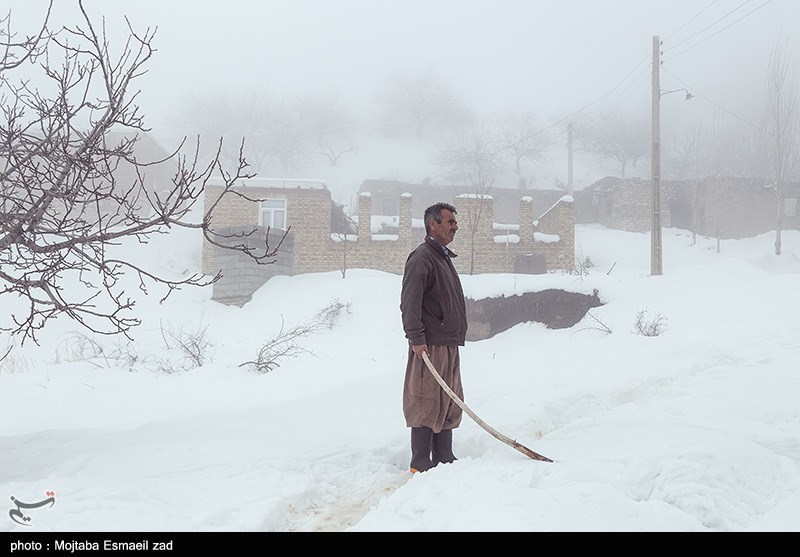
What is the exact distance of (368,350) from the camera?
12266 millimetres

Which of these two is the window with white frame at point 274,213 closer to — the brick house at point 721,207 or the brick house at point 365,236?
the brick house at point 365,236

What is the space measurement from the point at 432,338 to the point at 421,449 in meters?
0.80

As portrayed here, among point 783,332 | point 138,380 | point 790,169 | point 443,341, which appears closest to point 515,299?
point 783,332

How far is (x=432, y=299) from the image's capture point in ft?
13.7

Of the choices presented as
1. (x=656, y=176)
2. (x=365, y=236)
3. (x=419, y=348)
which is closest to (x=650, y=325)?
(x=656, y=176)

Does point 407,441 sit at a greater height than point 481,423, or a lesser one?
lesser

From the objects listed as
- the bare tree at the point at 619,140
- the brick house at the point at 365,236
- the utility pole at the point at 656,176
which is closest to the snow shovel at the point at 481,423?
the utility pole at the point at 656,176

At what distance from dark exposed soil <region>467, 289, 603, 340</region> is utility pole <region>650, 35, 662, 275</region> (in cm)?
416

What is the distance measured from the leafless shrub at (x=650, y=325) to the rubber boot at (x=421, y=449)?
8241mm

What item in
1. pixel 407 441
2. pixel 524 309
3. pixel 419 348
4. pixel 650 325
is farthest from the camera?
pixel 524 309

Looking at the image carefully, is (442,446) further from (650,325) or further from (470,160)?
(470,160)

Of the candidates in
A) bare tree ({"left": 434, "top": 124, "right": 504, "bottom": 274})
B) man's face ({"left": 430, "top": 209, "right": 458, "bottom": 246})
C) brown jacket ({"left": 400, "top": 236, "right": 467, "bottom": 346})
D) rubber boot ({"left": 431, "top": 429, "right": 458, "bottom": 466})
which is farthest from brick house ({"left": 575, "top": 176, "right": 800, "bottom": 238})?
rubber boot ({"left": 431, "top": 429, "right": 458, "bottom": 466})

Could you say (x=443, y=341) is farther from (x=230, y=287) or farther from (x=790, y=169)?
(x=790, y=169)

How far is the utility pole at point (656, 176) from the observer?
54.7ft
